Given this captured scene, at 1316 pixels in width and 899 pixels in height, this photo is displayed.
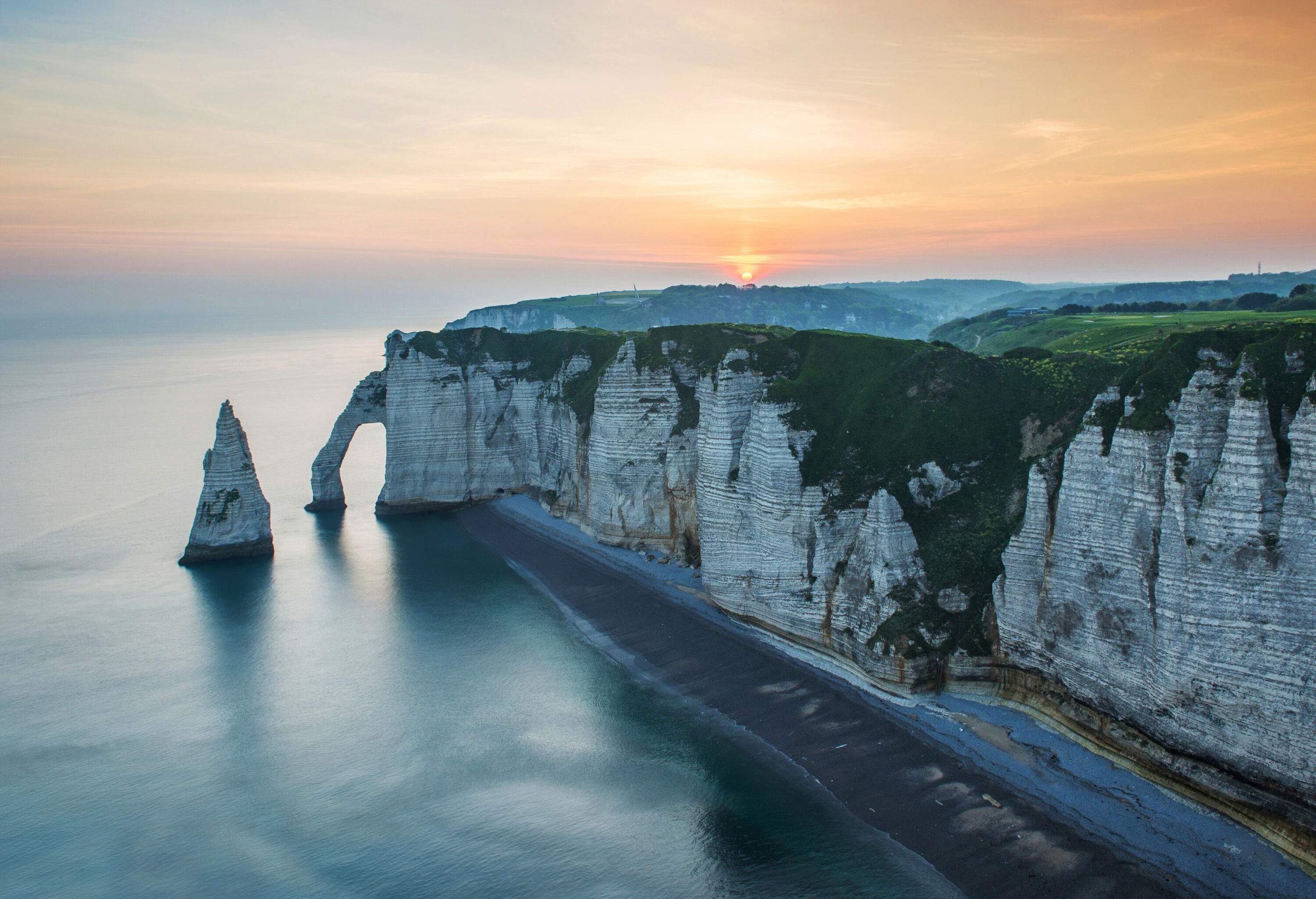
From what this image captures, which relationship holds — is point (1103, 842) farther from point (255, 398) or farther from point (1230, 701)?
point (255, 398)

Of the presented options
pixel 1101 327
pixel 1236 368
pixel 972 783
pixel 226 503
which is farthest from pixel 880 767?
pixel 226 503

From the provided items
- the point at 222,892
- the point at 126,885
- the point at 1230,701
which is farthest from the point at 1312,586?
the point at 126,885

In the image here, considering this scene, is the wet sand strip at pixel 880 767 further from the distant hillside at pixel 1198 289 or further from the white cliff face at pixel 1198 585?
the distant hillside at pixel 1198 289

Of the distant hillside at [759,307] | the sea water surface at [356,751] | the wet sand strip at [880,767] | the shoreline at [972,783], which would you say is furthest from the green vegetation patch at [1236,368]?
the distant hillside at [759,307]

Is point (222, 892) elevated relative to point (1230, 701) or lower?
lower

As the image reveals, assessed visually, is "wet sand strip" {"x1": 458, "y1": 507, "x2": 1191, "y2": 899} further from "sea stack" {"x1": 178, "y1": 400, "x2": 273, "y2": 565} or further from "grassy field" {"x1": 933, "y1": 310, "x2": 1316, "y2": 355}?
"sea stack" {"x1": 178, "y1": 400, "x2": 273, "y2": 565}

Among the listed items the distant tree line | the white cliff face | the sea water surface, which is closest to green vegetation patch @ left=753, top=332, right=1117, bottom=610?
the white cliff face
